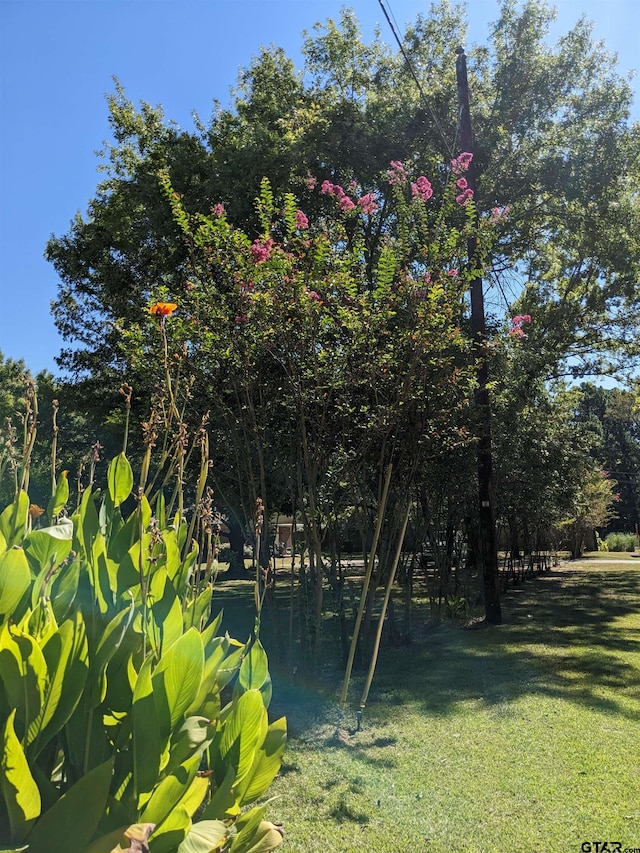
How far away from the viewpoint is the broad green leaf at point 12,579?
1554mm

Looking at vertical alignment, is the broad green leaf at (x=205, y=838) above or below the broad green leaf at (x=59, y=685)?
below

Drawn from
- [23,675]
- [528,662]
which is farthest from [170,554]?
[528,662]

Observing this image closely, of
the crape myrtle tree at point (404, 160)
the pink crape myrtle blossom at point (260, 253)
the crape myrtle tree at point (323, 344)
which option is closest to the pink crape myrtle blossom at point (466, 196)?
the crape myrtle tree at point (323, 344)

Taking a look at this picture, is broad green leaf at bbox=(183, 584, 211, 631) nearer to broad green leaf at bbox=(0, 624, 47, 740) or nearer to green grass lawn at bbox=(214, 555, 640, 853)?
broad green leaf at bbox=(0, 624, 47, 740)

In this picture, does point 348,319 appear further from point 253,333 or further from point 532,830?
point 532,830

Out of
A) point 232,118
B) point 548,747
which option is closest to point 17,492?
point 548,747

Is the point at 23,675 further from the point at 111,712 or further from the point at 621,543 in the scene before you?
the point at 621,543

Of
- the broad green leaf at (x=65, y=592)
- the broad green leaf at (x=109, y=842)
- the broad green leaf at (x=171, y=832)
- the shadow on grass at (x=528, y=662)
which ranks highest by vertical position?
the broad green leaf at (x=65, y=592)

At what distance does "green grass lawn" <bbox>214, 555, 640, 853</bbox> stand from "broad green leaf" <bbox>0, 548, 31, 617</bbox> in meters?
1.96

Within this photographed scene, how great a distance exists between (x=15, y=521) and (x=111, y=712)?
2.24 ft

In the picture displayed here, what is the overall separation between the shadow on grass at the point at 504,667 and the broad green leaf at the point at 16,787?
4096 millimetres

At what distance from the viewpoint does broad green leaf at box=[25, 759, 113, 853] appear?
4.29 feet

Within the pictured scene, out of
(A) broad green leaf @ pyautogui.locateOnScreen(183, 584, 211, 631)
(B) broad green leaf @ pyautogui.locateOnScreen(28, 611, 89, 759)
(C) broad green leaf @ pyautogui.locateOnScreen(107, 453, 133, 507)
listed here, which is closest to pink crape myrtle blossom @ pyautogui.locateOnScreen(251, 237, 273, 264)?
(C) broad green leaf @ pyautogui.locateOnScreen(107, 453, 133, 507)

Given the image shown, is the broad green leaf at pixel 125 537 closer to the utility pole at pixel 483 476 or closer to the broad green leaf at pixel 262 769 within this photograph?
the broad green leaf at pixel 262 769
